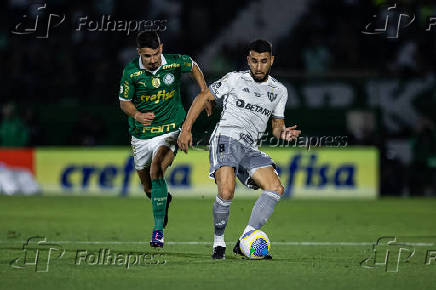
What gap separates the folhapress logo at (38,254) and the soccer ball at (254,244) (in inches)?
69.2

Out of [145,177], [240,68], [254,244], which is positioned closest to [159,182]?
[145,177]

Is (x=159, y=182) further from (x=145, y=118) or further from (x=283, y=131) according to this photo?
(x=283, y=131)

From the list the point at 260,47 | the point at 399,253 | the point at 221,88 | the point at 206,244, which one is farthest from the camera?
the point at 206,244

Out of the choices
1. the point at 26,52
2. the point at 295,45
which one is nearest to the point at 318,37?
the point at 295,45

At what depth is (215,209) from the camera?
8.62 metres

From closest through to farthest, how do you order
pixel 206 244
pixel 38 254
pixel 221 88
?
pixel 221 88, pixel 38 254, pixel 206 244

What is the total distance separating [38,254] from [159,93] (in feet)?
7.08

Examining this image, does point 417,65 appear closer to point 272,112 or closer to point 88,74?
point 88,74

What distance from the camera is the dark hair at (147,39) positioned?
367 inches

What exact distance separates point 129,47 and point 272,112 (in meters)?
12.8

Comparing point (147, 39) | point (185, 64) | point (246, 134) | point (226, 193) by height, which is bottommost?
point (226, 193)

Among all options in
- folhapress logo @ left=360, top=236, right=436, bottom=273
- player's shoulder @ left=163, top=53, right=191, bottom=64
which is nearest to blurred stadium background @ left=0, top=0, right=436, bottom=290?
folhapress logo @ left=360, top=236, right=436, bottom=273

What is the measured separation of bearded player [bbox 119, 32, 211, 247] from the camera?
31.4 ft

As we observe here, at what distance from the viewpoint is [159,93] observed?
392 inches
